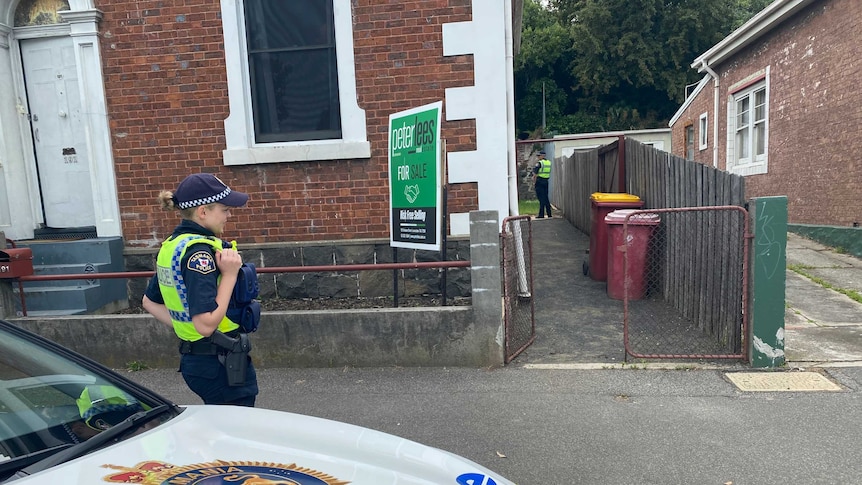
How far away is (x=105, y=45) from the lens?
245 inches

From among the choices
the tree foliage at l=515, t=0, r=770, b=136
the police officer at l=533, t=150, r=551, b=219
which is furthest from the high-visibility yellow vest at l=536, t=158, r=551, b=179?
the tree foliage at l=515, t=0, r=770, b=136

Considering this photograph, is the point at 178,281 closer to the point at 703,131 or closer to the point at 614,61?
the point at 703,131

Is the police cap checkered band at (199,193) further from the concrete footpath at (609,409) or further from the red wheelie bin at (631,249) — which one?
the red wheelie bin at (631,249)

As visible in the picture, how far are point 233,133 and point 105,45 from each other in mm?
1784

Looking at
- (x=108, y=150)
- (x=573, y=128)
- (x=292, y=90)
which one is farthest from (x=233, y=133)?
(x=573, y=128)

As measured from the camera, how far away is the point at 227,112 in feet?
20.4

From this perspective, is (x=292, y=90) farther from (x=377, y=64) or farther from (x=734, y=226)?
(x=734, y=226)

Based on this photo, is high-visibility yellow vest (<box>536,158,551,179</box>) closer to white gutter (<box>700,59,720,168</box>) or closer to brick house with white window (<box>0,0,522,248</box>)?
white gutter (<box>700,59,720,168</box>)

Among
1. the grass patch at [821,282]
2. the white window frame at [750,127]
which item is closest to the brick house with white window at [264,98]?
the grass patch at [821,282]

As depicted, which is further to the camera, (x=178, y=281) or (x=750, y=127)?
(x=750, y=127)

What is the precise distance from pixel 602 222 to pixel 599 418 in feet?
13.4

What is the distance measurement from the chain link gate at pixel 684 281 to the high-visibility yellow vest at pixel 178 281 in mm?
3592

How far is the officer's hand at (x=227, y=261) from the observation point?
2.46 m

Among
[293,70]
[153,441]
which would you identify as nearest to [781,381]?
[153,441]
